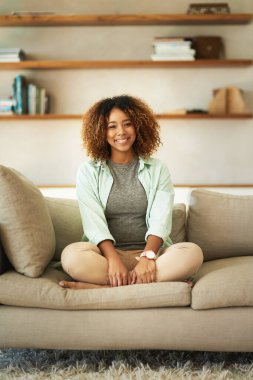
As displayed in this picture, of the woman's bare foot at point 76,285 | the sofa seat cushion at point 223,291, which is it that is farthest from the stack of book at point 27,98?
the sofa seat cushion at point 223,291

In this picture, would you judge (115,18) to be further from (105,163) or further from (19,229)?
(19,229)

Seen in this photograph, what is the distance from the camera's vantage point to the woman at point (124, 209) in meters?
1.93

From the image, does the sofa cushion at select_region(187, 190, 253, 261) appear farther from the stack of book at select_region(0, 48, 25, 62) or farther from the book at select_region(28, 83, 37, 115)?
the stack of book at select_region(0, 48, 25, 62)

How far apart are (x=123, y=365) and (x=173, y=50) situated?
263 centimetres

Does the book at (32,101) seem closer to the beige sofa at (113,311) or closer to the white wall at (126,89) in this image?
the white wall at (126,89)

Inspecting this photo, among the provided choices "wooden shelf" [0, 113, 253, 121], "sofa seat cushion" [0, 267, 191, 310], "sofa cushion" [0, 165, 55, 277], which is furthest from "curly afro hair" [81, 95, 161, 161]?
"wooden shelf" [0, 113, 253, 121]

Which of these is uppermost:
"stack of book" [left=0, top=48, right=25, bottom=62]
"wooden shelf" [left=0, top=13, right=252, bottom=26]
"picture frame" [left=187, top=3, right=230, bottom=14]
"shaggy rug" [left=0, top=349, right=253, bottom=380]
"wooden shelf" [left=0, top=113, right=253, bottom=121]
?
"picture frame" [left=187, top=3, right=230, bottom=14]

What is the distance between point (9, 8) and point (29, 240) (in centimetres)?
271

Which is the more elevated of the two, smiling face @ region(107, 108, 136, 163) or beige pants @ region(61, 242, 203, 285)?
smiling face @ region(107, 108, 136, 163)

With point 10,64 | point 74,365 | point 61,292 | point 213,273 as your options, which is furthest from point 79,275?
point 10,64

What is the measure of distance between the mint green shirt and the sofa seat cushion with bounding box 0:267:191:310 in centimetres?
29

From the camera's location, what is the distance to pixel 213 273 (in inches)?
77.3

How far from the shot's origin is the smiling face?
2287mm

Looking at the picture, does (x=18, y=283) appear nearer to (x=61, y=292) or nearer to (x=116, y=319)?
(x=61, y=292)
